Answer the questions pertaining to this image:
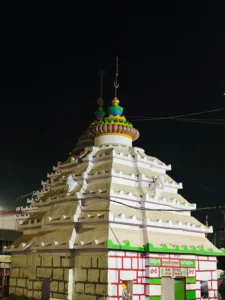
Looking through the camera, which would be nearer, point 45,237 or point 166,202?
point 45,237

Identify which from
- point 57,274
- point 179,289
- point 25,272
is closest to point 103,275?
point 57,274

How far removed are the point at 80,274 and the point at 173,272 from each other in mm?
3746

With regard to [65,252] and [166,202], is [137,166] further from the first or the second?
[65,252]

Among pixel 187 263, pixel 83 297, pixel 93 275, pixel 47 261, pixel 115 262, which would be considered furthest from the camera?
pixel 187 263

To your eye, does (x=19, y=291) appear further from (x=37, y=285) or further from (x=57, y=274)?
(x=57, y=274)

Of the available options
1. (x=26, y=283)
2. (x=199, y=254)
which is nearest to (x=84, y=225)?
(x=26, y=283)

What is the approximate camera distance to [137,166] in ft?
57.6

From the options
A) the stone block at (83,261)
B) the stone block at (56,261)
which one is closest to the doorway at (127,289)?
the stone block at (83,261)

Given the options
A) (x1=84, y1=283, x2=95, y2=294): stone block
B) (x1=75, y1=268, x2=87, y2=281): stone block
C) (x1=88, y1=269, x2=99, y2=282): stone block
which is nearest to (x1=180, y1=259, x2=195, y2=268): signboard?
(x1=88, y1=269, x2=99, y2=282): stone block

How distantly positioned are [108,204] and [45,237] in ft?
10.00

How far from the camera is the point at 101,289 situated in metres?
13.1

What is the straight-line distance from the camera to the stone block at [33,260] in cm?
1543

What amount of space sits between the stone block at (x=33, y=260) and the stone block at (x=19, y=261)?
1.19 feet

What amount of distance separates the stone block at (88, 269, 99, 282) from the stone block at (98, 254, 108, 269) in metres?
0.28
